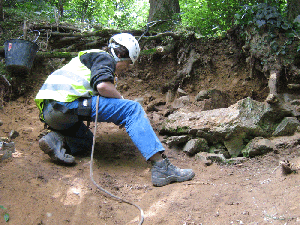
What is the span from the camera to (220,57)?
14.7 feet

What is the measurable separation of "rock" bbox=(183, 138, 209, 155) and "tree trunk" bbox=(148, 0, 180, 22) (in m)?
3.26

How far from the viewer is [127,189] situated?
7.94 ft

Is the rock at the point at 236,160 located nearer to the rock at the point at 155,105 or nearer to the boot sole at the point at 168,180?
the boot sole at the point at 168,180

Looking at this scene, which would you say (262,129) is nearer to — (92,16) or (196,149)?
(196,149)

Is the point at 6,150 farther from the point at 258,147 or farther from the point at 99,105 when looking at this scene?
A: the point at 258,147

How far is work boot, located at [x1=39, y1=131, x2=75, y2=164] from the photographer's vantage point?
2.55 m

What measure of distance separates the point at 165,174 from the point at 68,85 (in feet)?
4.37

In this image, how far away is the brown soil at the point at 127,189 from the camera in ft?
5.97

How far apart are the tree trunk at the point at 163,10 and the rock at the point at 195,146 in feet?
10.7

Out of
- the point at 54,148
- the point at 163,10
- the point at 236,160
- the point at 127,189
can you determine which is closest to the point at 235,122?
the point at 236,160

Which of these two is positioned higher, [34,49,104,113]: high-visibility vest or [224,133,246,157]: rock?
[34,49,104,113]: high-visibility vest

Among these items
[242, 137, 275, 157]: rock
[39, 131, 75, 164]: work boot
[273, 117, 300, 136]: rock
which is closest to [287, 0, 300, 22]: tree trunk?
[273, 117, 300, 136]: rock

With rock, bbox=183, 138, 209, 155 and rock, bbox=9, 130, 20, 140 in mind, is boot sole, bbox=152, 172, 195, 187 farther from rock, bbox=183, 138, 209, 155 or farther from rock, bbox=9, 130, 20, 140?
rock, bbox=9, 130, 20, 140

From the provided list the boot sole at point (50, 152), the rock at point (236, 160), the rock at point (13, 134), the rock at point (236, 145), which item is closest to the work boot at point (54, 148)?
the boot sole at point (50, 152)
